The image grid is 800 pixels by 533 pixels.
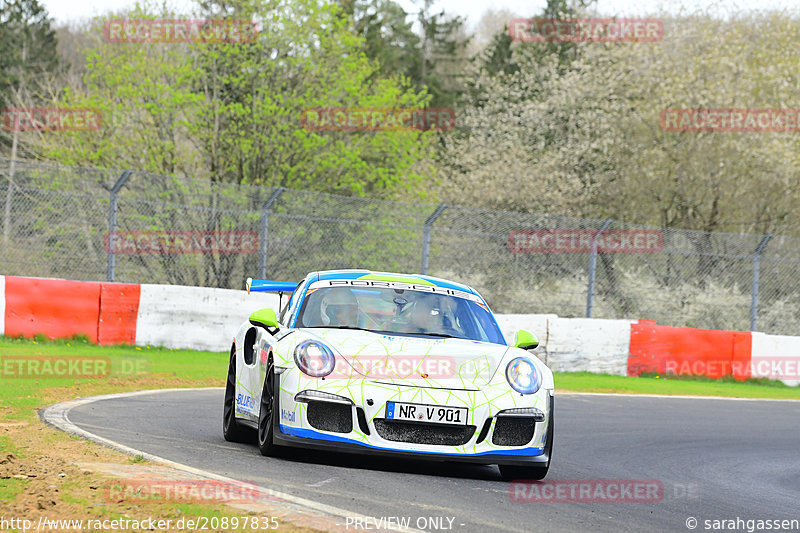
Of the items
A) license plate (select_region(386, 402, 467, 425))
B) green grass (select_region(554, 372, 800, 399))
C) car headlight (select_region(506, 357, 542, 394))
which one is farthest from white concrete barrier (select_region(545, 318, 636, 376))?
license plate (select_region(386, 402, 467, 425))

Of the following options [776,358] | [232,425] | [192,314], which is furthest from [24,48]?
[232,425]

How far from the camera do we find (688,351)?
773 inches

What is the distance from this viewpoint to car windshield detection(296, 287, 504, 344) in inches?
307

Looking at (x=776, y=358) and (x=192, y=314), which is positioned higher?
(x=192, y=314)

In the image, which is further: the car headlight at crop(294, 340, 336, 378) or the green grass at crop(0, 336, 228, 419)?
the green grass at crop(0, 336, 228, 419)

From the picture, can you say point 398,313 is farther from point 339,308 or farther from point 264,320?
point 264,320

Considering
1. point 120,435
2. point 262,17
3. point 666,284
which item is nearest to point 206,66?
point 262,17

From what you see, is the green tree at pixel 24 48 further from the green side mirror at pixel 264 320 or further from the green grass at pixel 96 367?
the green side mirror at pixel 264 320

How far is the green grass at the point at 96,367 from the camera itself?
1064 centimetres

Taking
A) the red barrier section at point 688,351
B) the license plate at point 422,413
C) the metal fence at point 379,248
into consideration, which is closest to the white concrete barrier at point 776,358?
the red barrier section at point 688,351

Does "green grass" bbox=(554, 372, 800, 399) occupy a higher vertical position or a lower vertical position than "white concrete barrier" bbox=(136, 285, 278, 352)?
lower

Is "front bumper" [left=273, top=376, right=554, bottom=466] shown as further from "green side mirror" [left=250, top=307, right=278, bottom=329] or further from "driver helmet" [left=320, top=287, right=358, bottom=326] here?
"driver helmet" [left=320, top=287, right=358, bottom=326]

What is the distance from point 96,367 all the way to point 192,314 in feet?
11.1

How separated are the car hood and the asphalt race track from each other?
581 millimetres
